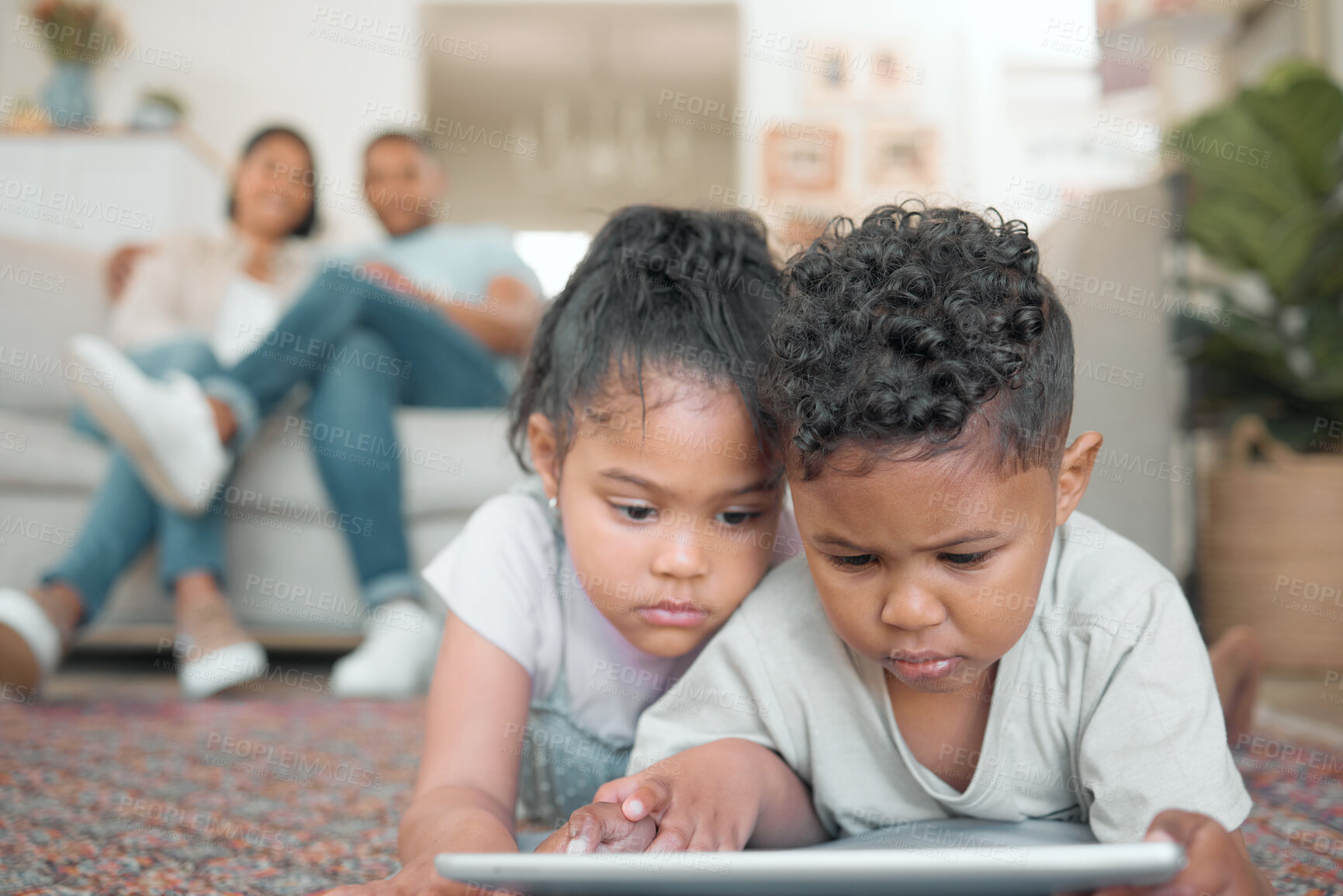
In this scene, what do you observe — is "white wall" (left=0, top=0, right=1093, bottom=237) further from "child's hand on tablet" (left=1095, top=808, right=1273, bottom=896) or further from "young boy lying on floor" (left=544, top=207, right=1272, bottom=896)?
"child's hand on tablet" (left=1095, top=808, right=1273, bottom=896)

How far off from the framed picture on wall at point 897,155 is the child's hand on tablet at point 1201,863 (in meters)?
4.44

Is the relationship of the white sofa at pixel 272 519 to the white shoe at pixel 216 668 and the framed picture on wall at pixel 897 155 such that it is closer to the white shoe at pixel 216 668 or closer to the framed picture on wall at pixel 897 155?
the white shoe at pixel 216 668

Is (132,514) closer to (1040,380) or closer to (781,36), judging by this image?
(1040,380)

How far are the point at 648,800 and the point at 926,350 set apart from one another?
28 cm

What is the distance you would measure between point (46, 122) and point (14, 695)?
2.82 m

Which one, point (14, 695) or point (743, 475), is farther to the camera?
point (14, 695)

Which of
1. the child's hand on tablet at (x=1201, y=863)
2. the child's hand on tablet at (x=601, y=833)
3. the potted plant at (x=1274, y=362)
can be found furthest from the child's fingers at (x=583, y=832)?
the potted plant at (x=1274, y=362)

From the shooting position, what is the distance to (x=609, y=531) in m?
0.73

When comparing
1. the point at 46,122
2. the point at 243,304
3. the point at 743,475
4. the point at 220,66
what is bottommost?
the point at 743,475

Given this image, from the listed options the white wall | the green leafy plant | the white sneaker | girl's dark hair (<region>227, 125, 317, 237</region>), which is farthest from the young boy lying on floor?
the white wall

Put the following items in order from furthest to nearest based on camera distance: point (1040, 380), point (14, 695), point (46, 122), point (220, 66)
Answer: point (220, 66) → point (46, 122) → point (14, 695) → point (1040, 380)

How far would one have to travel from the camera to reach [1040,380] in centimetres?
59

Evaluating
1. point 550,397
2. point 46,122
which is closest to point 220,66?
point 46,122

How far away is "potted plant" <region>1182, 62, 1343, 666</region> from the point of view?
2.10m
